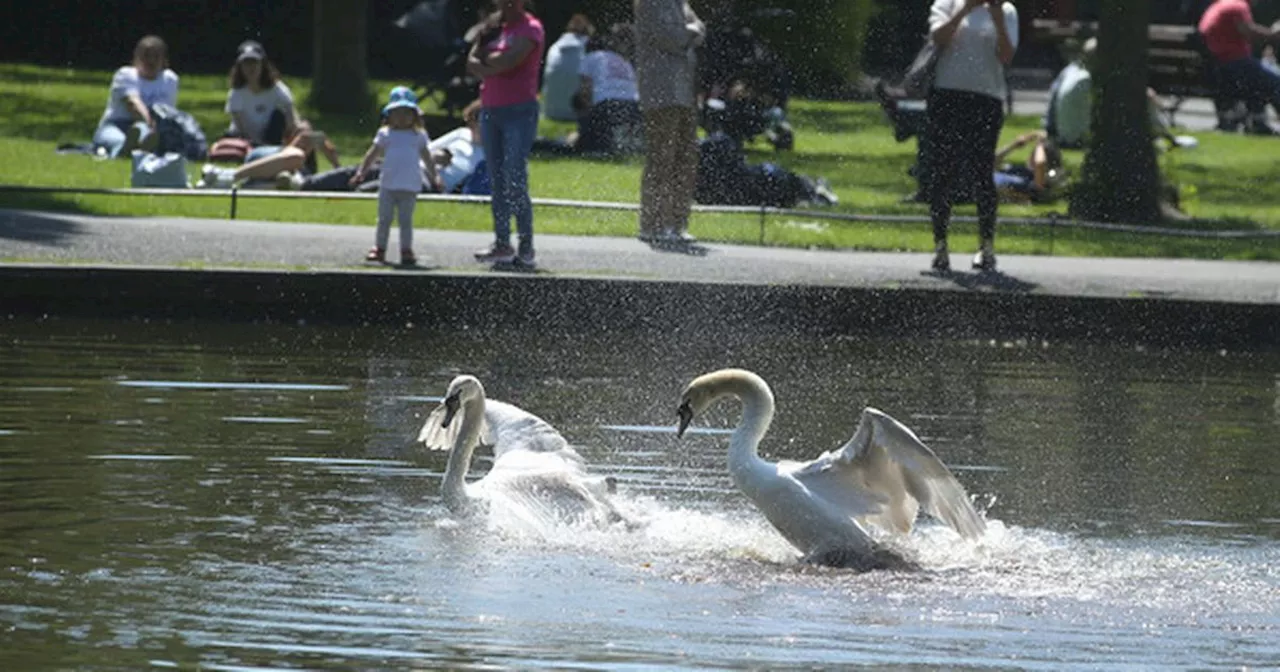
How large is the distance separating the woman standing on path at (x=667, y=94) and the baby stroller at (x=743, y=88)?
261 inches

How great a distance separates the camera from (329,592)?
8797mm

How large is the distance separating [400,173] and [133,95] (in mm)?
7180

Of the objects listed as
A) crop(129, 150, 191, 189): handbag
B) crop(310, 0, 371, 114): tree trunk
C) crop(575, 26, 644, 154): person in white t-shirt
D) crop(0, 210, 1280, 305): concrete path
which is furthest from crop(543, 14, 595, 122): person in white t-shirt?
crop(0, 210, 1280, 305): concrete path

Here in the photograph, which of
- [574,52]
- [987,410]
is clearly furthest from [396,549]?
[574,52]

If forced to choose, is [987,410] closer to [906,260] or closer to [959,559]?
[959,559]

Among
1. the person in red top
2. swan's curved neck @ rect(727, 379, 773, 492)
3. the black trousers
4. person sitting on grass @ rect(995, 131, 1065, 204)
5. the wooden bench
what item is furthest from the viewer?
the wooden bench

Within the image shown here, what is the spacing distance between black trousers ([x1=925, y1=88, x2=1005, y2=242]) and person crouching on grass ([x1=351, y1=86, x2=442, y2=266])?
3429 mm

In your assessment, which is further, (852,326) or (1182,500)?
(852,326)

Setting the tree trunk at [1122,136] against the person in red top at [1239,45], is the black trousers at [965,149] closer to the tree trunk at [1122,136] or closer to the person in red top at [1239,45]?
the tree trunk at [1122,136]

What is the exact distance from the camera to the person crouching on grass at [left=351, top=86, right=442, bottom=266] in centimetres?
1691

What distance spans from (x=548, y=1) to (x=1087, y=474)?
84.7ft

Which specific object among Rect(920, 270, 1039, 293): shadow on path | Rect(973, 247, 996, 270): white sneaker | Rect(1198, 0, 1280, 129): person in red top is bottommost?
Rect(920, 270, 1039, 293): shadow on path

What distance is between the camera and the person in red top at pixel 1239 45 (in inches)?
1067

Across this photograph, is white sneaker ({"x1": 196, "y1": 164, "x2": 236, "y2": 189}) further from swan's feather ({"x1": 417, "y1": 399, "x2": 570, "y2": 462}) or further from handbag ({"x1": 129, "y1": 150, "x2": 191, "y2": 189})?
swan's feather ({"x1": 417, "y1": 399, "x2": 570, "y2": 462})
